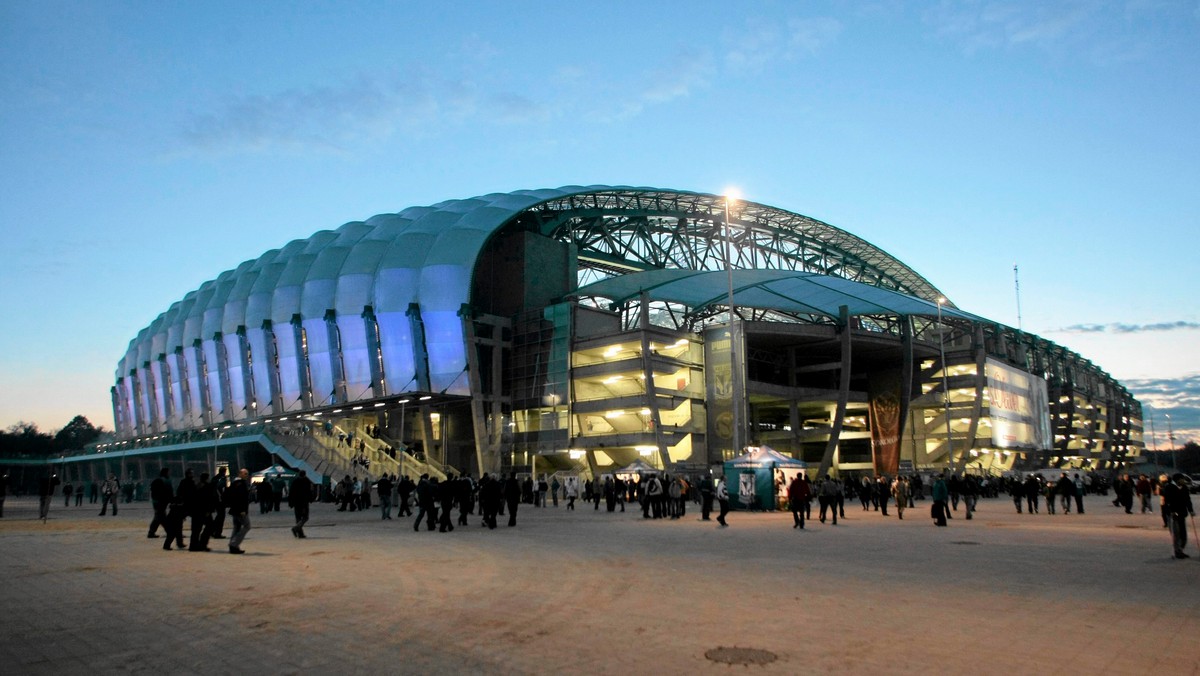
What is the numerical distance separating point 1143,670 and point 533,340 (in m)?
63.4

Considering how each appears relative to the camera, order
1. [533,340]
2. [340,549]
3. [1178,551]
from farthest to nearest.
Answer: [533,340] → [340,549] → [1178,551]

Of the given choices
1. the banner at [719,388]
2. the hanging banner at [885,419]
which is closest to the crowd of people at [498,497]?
the banner at [719,388]

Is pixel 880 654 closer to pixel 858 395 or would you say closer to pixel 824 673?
pixel 824 673

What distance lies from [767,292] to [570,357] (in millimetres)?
17778

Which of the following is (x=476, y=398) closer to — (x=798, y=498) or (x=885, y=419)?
(x=885, y=419)

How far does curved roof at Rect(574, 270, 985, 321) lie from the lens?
6762cm

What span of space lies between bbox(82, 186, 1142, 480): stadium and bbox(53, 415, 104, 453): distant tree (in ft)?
322

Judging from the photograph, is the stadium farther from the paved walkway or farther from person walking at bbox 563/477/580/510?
the paved walkway

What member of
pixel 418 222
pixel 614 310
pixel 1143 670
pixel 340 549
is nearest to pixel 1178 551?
pixel 1143 670

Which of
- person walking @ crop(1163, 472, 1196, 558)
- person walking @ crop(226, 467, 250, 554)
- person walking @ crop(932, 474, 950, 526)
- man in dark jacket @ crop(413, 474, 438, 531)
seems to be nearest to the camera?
person walking @ crop(1163, 472, 1196, 558)

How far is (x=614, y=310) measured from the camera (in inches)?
2785

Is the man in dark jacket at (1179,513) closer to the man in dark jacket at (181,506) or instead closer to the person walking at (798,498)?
the person walking at (798,498)

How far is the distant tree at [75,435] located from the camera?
16862 cm

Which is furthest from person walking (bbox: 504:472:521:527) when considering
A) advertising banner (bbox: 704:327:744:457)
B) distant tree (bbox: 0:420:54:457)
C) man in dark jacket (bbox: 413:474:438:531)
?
distant tree (bbox: 0:420:54:457)
